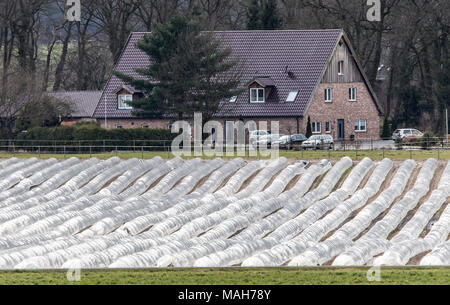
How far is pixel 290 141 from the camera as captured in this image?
6069 centimetres

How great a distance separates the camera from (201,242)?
1192 inches

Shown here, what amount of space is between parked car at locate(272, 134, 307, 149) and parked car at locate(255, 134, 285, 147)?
432mm

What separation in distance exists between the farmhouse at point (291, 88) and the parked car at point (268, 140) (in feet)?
14.4

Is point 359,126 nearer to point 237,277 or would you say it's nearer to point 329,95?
point 329,95

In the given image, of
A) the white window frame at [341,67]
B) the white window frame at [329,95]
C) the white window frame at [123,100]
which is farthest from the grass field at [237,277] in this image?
the white window frame at [341,67]

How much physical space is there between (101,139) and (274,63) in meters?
16.5

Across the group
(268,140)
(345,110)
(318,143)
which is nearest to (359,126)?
(345,110)

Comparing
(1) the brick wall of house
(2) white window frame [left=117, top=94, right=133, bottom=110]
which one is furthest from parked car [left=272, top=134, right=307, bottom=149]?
(2) white window frame [left=117, top=94, right=133, bottom=110]

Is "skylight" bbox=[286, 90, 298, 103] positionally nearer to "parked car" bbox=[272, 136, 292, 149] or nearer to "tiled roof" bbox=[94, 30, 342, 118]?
"tiled roof" bbox=[94, 30, 342, 118]

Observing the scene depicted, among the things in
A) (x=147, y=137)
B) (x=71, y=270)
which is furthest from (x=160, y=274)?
(x=147, y=137)

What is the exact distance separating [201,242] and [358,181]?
15.9m

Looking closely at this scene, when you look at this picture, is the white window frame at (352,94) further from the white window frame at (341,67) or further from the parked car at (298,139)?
the parked car at (298,139)

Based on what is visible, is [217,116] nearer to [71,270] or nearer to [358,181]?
[358,181]

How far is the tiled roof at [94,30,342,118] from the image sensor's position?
6881 centimetres
